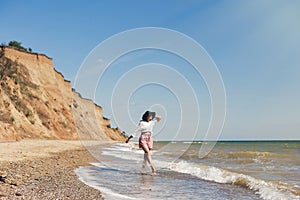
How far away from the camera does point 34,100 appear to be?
147 feet

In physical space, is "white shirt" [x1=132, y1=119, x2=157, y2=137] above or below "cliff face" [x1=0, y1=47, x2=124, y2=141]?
below

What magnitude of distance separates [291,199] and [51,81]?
169ft

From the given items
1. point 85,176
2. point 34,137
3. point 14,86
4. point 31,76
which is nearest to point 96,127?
point 31,76

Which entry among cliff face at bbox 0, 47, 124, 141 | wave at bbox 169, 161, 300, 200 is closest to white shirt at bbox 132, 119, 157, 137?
wave at bbox 169, 161, 300, 200

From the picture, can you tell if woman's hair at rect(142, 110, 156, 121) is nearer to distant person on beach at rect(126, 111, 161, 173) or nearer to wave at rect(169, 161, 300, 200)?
distant person on beach at rect(126, 111, 161, 173)

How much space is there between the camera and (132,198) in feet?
21.6

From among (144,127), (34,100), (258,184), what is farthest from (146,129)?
(34,100)

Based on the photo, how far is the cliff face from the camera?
33.3 metres

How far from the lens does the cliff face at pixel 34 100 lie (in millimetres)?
33312

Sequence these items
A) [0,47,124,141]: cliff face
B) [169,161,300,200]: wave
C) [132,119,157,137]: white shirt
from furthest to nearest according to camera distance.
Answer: [0,47,124,141]: cliff face, [132,119,157,137]: white shirt, [169,161,300,200]: wave

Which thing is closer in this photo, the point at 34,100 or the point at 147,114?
the point at 147,114

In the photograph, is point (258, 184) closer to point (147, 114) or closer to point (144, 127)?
point (144, 127)

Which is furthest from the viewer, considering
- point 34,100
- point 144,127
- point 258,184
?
point 34,100

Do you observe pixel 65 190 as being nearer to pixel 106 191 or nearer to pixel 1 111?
pixel 106 191
